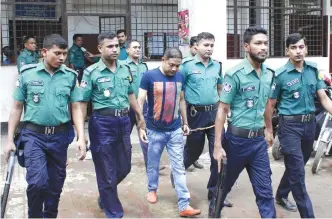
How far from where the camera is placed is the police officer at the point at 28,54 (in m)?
9.12

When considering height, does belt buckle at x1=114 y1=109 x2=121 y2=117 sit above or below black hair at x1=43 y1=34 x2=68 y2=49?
below

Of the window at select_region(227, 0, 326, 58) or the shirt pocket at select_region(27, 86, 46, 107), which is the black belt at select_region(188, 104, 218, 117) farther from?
the window at select_region(227, 0, 326, 58)

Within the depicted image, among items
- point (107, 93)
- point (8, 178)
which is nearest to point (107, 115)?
point (107, 93)

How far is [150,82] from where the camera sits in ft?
17.2

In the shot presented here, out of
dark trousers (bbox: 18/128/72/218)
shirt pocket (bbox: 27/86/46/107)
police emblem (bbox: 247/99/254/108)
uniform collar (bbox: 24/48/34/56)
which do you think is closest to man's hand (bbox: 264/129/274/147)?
police emblem (bbox: 247/99/254/108)

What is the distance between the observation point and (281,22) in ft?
38.7

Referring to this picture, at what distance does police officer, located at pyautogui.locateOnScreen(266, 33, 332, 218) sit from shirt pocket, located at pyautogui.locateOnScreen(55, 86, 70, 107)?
190 cm

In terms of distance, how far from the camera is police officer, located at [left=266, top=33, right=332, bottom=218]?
471 cm

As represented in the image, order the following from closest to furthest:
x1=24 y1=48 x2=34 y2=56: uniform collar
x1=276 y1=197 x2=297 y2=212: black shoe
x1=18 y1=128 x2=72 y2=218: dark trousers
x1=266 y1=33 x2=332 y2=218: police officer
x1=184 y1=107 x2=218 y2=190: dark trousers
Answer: x1=18 y1=128 x2=72 y2=218: dark trousers, x1=266 y1=33 x2=332 y2=218: police officer, x1=276 y1=197 x2=297 y2=212: black shoe, x1=184 y1=107 x2=218 y2=190: dark trousers, x1=24 y1=48 x2=34 y2=56: uniform collar

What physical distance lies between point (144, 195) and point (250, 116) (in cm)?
201

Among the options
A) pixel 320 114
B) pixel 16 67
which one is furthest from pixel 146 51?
pixel 320 114

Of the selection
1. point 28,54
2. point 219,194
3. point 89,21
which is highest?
point 89,21

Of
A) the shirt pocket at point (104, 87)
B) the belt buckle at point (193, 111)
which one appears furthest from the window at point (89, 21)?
the shirt pocket at point (104, 87)

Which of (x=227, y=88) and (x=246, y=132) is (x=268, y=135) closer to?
(x=246, y=132)
